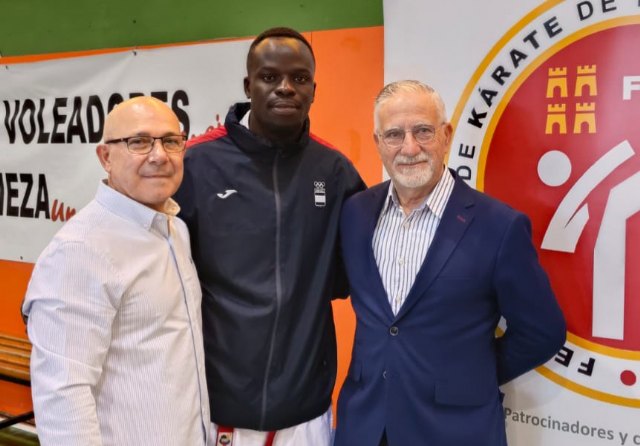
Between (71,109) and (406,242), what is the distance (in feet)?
6.51

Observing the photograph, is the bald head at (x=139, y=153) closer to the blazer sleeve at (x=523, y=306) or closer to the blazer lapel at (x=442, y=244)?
the blazer lapel at (x=442, y=244)

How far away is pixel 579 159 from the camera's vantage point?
1590 millimetres

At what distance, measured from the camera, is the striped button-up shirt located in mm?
1363

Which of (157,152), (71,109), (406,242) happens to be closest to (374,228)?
(406,242)

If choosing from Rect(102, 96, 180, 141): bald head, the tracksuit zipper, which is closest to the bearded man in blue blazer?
the tracksuit zipper

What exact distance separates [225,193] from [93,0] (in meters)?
1.72

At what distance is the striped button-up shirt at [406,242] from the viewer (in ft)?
4.47

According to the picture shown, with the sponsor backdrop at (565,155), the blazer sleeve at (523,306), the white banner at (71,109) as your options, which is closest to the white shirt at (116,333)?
the blazer sleeve at (523,306)

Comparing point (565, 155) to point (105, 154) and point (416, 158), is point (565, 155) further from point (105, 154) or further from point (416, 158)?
point (105, 154)

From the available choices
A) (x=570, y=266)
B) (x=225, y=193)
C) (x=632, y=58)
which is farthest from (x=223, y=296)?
(x=632, y=58)

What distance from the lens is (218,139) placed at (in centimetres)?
155

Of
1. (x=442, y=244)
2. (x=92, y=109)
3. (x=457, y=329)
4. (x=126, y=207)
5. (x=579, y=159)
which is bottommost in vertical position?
(x=457, y=329)

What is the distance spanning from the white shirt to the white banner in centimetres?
111

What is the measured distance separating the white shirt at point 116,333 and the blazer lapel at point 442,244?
1.69ft
